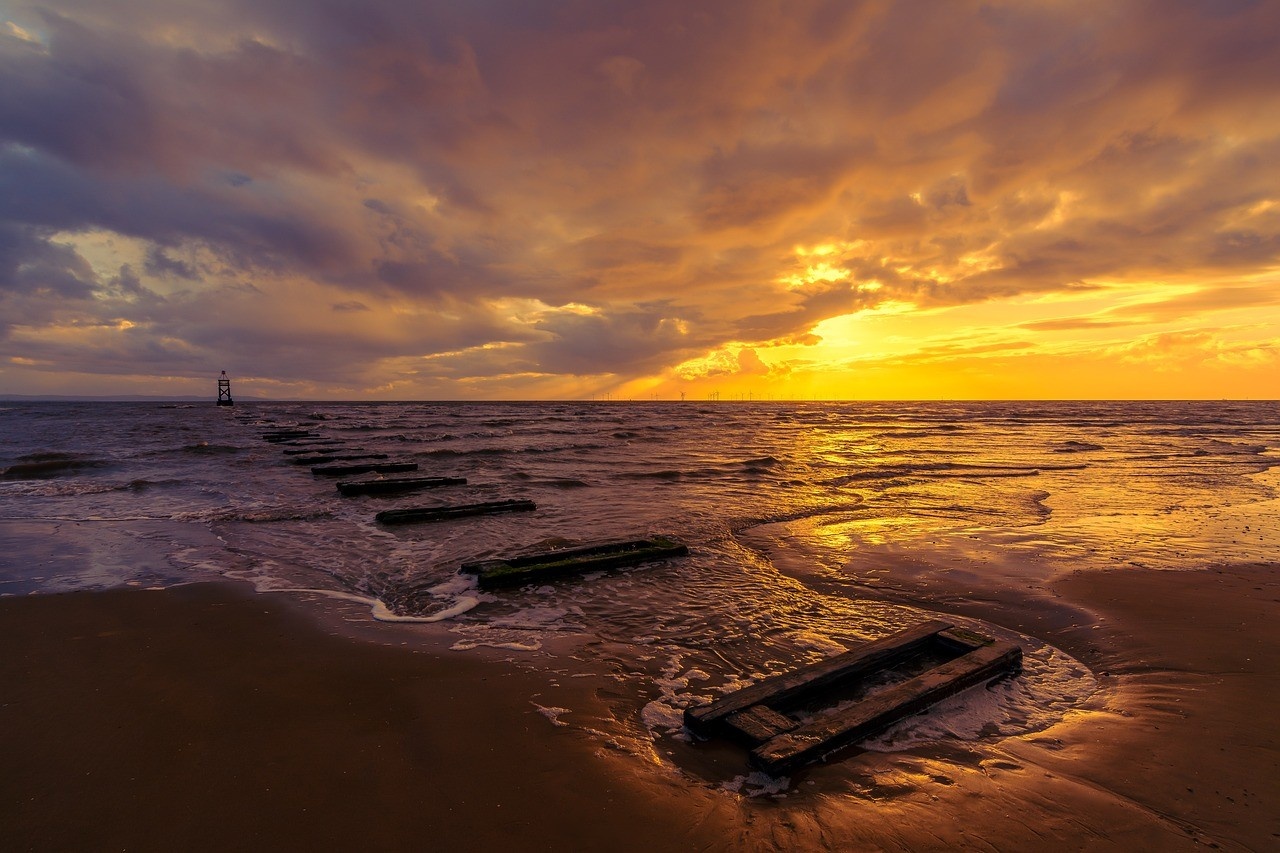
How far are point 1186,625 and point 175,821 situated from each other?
33.3 ft

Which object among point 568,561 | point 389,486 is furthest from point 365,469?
point 568,561

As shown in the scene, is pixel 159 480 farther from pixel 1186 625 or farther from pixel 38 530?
pixel 1186 625

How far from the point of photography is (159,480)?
19797 mm

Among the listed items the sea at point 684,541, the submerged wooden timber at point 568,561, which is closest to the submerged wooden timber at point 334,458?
the sea at point 684,541

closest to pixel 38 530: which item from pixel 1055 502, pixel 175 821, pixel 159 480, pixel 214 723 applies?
pixel 159 480

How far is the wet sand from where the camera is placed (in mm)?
3420

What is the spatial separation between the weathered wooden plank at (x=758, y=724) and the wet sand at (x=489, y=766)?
30cm

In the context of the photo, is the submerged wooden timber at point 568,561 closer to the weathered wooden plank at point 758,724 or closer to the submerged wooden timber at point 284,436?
the weathered wooden plank at point 758,724

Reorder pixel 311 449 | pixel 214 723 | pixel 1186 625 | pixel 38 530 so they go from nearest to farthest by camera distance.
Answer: pixel 214 723 < pixel 1186 625 < pixel 38 530 < pixel 311 449

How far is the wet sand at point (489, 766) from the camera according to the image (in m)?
3.42

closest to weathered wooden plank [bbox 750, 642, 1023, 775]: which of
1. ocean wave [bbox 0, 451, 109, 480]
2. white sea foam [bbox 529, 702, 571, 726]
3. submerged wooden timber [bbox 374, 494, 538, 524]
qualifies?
white sea foam [bbox 529, 702, 571, 726]

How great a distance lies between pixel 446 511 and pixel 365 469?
11140 mm

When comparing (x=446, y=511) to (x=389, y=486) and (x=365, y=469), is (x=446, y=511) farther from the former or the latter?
(x=365, y=469)

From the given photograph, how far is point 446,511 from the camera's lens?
1405 cm
